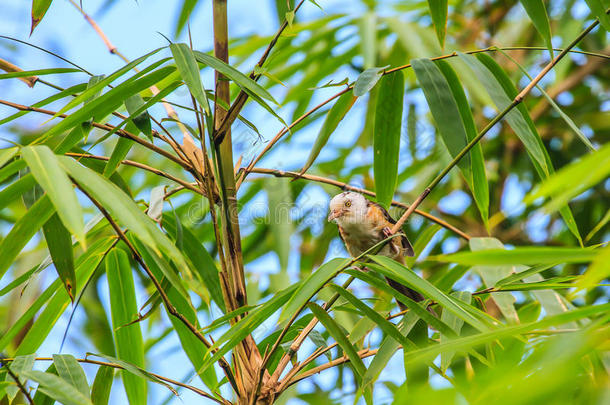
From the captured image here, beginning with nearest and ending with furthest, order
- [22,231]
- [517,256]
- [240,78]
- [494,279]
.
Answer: [517,256] < [22,231] < [240,78] < [494,279]

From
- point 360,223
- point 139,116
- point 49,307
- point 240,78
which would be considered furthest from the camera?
point 360,223

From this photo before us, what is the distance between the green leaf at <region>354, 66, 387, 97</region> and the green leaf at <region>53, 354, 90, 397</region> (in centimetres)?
70

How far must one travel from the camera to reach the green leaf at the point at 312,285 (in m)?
1.00

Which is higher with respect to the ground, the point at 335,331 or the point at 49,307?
the point at 49,307

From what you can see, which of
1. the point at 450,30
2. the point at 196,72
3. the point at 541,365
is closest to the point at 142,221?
the point at 196,72

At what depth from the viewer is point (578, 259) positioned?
0.72 m

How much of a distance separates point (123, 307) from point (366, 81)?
76cm

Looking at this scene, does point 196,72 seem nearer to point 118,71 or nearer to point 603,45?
A: point 118,71

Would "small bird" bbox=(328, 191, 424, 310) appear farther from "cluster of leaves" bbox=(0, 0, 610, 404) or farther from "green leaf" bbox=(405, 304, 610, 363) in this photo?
"green leaf" bbox=(405, 304, 610, 363)

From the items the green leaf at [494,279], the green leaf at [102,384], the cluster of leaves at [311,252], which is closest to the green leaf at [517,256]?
the cluster of leaves at [311,252]

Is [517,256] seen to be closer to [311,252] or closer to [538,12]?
[538,12]

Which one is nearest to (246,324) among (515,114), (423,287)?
(423,287)

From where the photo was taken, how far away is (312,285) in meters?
1.02

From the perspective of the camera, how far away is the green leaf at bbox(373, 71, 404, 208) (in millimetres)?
1345
